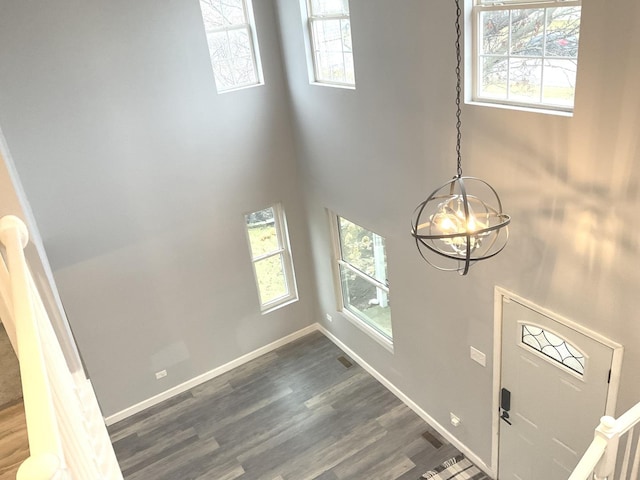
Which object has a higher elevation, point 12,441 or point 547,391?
point 12,441

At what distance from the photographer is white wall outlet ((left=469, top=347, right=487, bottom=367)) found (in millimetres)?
4655

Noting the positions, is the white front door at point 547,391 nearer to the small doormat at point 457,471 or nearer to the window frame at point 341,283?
the small doormat at point 457,471

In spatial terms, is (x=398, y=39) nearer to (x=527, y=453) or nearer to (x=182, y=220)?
(x=182, y=220)

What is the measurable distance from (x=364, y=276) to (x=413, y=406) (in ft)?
5.35

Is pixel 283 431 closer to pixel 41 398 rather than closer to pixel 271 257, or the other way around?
pixel 271 257

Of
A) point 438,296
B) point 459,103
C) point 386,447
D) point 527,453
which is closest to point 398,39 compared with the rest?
point 459,103

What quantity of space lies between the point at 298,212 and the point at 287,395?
2.41 m

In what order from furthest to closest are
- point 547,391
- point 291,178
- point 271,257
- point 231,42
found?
point 271,257
point 291,178
point 231,42
point 547,391

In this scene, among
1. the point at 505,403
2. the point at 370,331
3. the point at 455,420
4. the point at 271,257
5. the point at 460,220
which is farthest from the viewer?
the point at 271,257

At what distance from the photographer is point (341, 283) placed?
Result: 6980 millimetres

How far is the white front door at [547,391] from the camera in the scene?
369 cm

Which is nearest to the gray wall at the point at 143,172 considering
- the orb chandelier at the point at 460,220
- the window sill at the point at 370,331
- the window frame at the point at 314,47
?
the window frame at the point at 314,47

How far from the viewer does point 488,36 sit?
3732 millimetres

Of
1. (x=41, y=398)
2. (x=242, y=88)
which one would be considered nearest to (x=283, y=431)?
(x=242, y=88)
